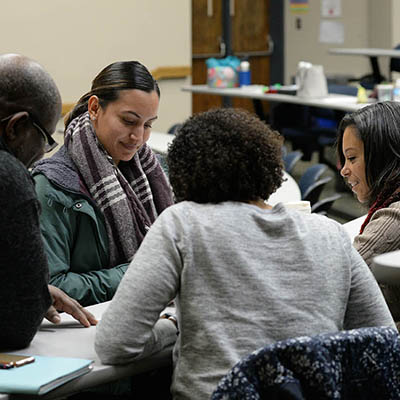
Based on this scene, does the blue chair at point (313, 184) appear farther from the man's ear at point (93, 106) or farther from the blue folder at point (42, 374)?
the blue folder at point (42, 374)

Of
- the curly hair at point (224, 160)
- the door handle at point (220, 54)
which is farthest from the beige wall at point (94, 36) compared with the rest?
A: the curly hair at point (224, 160)

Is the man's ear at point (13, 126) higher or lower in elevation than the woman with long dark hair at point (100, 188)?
higher

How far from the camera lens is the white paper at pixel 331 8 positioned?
33.3ft

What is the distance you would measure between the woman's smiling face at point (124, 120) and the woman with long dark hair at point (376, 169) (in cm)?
60

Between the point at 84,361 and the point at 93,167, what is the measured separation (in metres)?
0.89

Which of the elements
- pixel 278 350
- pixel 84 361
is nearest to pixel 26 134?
pixel 84 361

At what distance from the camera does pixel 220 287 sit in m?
1.62

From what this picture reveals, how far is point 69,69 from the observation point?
7.39m

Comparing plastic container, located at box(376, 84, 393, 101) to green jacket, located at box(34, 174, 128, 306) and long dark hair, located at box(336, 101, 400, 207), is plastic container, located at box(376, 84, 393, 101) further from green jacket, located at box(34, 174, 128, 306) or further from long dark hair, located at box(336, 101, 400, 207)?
green jacket, located at box(34, 174, 128, 306)

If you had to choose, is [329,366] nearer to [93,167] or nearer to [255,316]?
[255,316]

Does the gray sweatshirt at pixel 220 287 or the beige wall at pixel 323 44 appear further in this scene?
the beige wall at pixel 323 44

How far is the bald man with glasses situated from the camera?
1.66m

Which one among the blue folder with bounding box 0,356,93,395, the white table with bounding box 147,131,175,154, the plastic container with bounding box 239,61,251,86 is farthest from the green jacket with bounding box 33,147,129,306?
the plastic container with bounding box 239,61,251,86

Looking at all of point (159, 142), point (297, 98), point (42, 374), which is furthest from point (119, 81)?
point (297, 98)
